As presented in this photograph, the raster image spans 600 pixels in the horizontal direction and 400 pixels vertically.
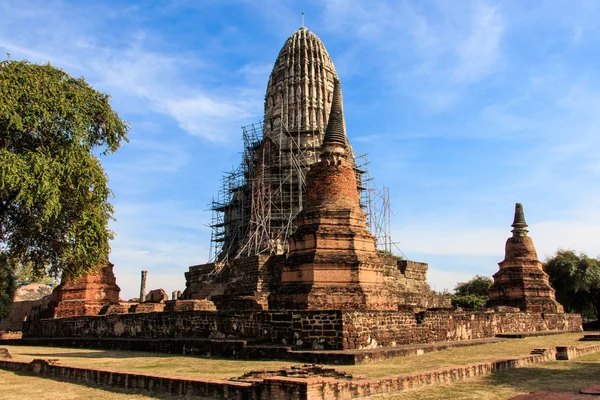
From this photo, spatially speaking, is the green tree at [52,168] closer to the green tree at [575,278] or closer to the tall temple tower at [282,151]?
the tall temple tower at [282,151]

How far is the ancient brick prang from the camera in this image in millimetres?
22469

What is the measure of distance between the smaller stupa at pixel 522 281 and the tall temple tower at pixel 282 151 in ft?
40.3

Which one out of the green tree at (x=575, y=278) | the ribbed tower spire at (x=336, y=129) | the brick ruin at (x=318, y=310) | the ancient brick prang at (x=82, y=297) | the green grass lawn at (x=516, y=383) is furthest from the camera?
the green tree at (x=575, y=278)

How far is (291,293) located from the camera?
1422 centimetres

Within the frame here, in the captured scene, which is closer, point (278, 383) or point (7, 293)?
point (278, 383)

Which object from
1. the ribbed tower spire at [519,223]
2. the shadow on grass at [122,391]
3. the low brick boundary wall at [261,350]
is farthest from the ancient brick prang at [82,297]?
the ribbed tower spire at [519,223]

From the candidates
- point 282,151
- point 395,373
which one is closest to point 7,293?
point 282,151

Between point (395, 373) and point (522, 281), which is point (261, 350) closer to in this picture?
point (395, 373)

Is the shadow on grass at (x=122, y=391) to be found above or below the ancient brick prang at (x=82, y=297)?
below

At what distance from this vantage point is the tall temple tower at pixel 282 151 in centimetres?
3369

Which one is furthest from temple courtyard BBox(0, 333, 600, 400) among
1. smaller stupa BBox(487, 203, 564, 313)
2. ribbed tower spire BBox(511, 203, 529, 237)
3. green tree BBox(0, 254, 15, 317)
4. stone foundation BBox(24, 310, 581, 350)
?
green tree BBox(0, 254, 15, 317)

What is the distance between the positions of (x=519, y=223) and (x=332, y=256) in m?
15.7

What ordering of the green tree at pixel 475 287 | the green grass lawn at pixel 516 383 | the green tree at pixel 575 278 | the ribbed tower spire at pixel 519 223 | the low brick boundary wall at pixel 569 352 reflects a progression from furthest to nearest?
the green tree at pixel 475 287, the green tree at pixel 575 278, the ribbed tower spire at pixel 519 223, the low brick boundary wall at pixel 569 352, the green grass lawn at pixel 516 383

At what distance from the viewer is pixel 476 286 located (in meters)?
46.6
